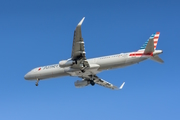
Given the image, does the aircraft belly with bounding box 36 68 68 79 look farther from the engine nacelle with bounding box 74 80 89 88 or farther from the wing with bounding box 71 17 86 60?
the wing with bounding box 71 17 86 60

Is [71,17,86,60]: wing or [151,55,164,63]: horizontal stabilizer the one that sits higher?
[71,17,86,60]: wing

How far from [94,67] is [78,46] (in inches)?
280

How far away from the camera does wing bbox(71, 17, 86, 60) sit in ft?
145

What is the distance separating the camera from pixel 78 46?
156ft

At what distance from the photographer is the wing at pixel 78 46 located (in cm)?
4434

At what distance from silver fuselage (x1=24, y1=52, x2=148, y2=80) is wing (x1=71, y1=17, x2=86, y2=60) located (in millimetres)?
3682

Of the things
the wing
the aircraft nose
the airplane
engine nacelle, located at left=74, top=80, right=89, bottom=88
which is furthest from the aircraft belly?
the wing

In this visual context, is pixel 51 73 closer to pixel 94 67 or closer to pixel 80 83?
pixel 80 83

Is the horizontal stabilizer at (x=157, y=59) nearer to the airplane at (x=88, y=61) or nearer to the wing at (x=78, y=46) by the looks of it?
the airplane at (x=88, y=61)

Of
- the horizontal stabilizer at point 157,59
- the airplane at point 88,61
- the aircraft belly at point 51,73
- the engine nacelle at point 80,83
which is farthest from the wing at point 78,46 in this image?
the engine nacelle at point 80,83

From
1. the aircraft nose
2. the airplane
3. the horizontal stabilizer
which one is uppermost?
the aircraft nose

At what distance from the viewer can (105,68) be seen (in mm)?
53938

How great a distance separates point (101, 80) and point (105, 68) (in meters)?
9.77

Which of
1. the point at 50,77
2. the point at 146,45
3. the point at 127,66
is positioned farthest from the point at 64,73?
the point at 146,45
